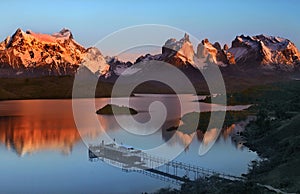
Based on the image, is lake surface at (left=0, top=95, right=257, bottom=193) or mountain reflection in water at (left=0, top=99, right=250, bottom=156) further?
mountain reflection in water at (left=0, top=99, right=250, bottom=156)

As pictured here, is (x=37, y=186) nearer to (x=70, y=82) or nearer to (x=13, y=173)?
(x=13, y=173)

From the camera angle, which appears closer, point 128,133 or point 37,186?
point 37,186

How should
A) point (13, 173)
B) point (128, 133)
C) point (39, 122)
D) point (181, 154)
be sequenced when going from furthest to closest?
point (39, 122)
point (128, 133)
point (181, 154)
point (13, 173)

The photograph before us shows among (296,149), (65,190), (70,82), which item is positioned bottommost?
(65,190)

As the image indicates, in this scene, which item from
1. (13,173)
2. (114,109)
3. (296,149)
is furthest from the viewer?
(114,109)

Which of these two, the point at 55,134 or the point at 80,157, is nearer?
the point at 80,157

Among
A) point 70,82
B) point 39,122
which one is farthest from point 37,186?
point 70,82

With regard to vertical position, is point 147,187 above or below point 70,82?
below

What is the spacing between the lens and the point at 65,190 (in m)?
27.7

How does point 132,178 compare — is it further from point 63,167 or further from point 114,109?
point 114,109

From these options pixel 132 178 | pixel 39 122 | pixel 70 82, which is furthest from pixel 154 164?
pixel 70 82

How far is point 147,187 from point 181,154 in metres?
10.2

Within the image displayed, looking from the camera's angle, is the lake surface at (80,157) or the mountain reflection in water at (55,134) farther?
the mountain reflection in water at (55,134)

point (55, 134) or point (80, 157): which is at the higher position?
point (55, 134)
